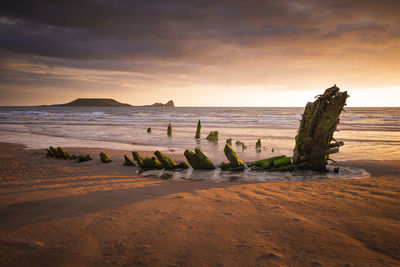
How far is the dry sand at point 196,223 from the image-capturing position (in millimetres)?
2965

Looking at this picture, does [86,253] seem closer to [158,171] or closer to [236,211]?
[236,211]

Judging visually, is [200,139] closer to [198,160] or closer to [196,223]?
[198,160]

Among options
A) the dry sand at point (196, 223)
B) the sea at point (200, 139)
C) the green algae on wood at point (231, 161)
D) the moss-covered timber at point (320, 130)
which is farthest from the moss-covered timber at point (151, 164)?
the moss-covered timber at point (320, 130)

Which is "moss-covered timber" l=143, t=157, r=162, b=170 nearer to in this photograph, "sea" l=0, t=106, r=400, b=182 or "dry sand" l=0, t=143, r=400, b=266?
"dry sand" l=0, t=143, r=400, b=266

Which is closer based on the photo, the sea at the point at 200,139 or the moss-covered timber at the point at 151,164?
the moss-covered timber at the point at 151,164

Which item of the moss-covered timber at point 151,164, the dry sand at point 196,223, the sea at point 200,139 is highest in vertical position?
the sea at point 200,139

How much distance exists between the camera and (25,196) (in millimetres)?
4922

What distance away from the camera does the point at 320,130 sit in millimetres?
7613

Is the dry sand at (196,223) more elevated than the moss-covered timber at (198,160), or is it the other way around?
the moss-covered timber at (198,160)

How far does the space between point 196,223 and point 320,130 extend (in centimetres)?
579

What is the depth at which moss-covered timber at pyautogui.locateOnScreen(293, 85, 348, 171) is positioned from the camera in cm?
Answer: 740

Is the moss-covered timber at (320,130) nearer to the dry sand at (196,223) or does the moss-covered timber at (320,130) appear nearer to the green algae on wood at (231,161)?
the dry sand at (196,223)

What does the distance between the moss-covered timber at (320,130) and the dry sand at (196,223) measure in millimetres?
1435

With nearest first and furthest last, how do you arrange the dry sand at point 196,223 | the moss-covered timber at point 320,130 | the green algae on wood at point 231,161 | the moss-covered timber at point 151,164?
the dry sand at point 196,223, the moss-covered timber at point 320,130, the green algae on wood at point 231,161, the moss-covered timber at point 151,164
